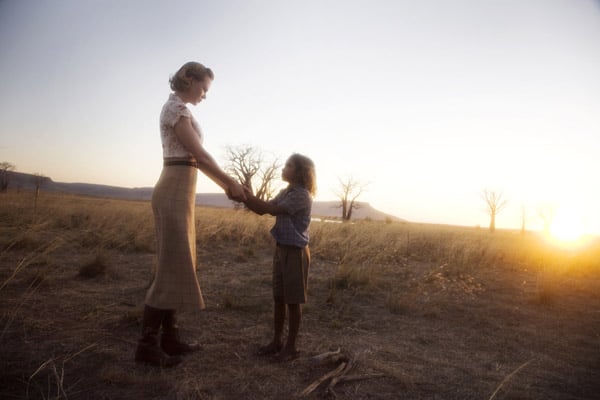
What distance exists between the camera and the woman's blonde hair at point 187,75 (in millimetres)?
2348

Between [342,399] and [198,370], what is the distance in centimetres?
105

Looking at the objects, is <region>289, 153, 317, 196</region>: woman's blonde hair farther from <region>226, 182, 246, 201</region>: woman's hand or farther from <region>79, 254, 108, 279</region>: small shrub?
<region>79, 254, 108, 279</region>: small shrub

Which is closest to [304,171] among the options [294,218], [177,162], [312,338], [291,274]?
[294,218]

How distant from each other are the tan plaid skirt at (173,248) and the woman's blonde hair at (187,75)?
0.62 metres

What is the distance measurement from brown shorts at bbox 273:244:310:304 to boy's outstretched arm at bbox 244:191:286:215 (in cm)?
31

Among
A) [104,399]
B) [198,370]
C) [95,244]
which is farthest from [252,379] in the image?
[95,244]

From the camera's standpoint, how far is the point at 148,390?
6.50 feet

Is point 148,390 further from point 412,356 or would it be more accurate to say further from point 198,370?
point 412,356

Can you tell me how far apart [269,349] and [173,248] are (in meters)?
1.18

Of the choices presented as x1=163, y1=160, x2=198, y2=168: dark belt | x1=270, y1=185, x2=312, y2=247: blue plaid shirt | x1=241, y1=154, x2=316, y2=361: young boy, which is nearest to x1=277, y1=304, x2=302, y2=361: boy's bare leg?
x1=241, y1=154, x2=316, y2=361: young boy

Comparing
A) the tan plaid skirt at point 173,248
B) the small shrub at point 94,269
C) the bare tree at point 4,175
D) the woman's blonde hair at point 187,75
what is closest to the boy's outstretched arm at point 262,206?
the tan plaid skirt at point 173,248

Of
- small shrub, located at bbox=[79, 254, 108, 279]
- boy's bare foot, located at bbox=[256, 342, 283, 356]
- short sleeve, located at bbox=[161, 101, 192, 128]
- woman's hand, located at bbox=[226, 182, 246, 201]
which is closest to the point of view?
short sleeve, located at bbox=[161, 101, 192, 128]

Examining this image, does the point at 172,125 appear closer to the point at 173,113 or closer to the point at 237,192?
the point at 173,113

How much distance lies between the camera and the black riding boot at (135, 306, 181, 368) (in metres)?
2.28
